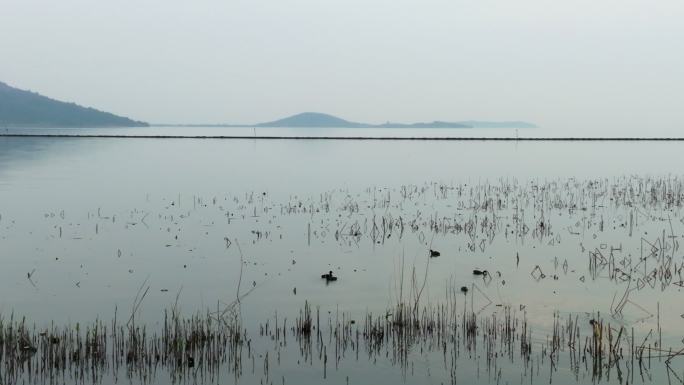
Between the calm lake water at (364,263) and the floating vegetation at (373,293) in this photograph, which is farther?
the calm lake water at (364,263)

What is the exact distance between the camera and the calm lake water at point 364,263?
1327cm

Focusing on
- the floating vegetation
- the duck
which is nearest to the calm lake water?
the floating vegetation

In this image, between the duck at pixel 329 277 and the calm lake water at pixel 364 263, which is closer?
the calm lake water at pixel 364 263

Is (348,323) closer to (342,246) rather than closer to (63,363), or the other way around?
(63,363)

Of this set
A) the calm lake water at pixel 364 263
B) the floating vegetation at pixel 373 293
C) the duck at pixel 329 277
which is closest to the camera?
the floating vegetation at pixel 373 293

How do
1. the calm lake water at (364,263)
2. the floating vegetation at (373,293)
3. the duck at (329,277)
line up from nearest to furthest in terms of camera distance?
the floating vegetation at (373,293)
the calm lake water at (364,263)
the duck at (329,277)

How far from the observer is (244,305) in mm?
17422

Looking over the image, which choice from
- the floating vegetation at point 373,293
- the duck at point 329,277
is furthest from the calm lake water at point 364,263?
the duck at point 329,277

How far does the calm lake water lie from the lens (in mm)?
13266

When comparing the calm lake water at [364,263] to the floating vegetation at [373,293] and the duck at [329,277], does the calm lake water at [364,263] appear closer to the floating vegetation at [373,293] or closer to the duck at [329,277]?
the floating vegetation at [373,293]

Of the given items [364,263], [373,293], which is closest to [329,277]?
[373,293]

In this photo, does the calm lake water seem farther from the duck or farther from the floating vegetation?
the duck

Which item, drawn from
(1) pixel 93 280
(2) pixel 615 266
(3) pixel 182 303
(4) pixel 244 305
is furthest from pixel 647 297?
(1) pixel 93 280

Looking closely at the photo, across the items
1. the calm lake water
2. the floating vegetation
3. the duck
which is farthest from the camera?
the duck
